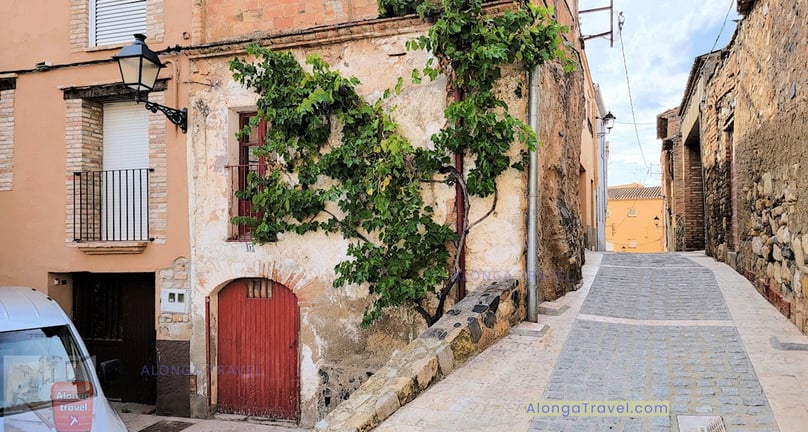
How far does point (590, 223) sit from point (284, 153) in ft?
33.0

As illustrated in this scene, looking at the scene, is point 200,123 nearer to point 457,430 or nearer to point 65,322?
point 65,322

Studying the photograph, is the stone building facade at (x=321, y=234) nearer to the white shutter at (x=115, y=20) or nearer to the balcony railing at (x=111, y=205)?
the balcony railing at (x=111, y=205)

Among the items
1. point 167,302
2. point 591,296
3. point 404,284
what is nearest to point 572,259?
point 591,296

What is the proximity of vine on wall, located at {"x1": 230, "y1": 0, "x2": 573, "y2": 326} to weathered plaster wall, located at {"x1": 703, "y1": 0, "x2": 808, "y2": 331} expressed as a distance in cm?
206

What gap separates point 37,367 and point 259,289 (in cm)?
304

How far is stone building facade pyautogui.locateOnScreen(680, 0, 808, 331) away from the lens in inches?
197

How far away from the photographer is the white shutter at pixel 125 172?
768cm

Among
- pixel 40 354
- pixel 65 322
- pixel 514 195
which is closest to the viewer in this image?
pixel 40 354

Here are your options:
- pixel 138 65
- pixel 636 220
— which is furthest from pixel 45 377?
pixel 636 220

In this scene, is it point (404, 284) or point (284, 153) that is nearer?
point (404, 284)

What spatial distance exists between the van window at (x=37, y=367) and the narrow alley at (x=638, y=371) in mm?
2569

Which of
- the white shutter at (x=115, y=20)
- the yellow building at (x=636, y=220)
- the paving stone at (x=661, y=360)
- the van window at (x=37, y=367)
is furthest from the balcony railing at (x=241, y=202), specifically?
the yellow building at (x=636, y=220)

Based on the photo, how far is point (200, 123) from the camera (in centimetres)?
732

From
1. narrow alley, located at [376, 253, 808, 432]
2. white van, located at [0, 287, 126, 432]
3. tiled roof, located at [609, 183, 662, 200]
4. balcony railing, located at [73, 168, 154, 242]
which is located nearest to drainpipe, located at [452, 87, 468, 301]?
narrow alley, located at [376, 253, 808, 432]
